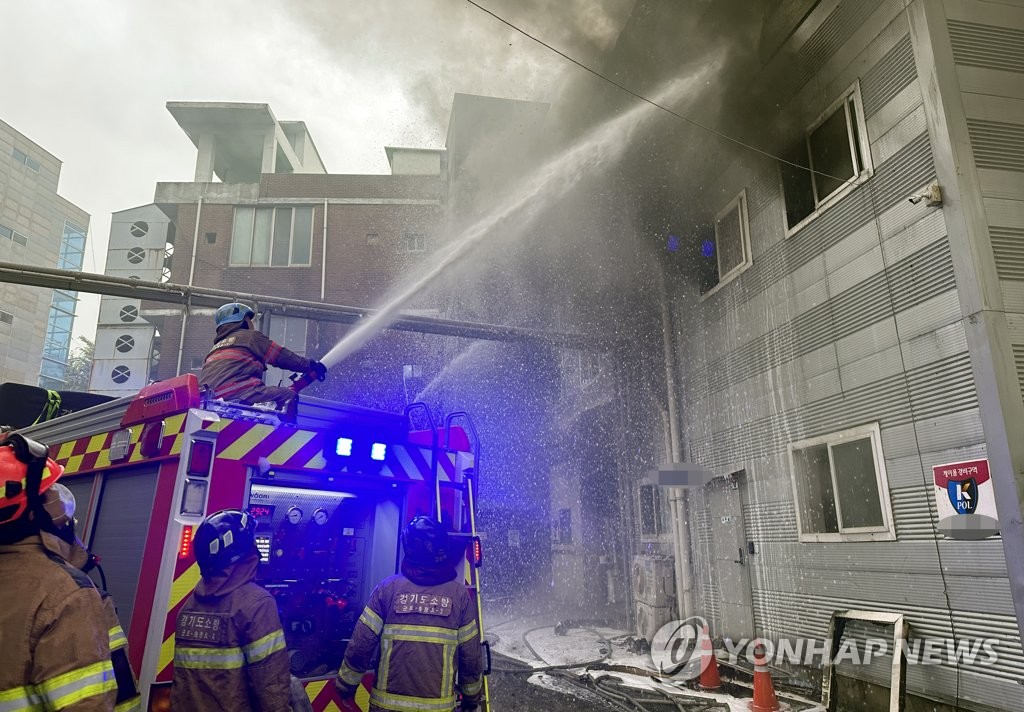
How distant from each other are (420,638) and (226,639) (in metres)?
0.94

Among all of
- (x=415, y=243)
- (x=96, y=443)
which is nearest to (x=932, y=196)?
(x=96, y=443)

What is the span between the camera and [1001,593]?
468 centimetres

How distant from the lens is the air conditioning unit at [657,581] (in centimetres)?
905

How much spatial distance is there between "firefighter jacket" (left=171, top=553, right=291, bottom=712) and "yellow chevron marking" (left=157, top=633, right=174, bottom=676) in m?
0.06

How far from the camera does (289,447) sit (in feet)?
11.6

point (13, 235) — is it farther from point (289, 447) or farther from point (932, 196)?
point (932, 196)

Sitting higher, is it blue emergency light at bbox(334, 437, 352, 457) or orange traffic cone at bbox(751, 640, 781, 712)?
blue emergency light at bbox(334, 437, 352, 457)

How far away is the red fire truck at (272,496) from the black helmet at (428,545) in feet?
1.99

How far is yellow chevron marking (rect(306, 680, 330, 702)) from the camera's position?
3332 mm

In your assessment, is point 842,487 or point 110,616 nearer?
point 110,616

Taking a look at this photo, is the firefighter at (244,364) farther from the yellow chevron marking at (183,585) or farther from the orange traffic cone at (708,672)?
the orange traffic cone at (708,672)

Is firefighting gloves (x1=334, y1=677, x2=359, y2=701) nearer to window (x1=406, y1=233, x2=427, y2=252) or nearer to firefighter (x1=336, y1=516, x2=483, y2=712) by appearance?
firefighter (x1=336, y1=516, x2=483, y2=712)

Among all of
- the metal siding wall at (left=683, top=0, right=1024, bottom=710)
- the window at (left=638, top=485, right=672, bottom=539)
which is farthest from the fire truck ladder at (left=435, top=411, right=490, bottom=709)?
the window at (left=638, top=485, right=672, bottom=539)

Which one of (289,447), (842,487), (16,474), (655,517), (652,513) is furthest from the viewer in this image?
(652,513)
